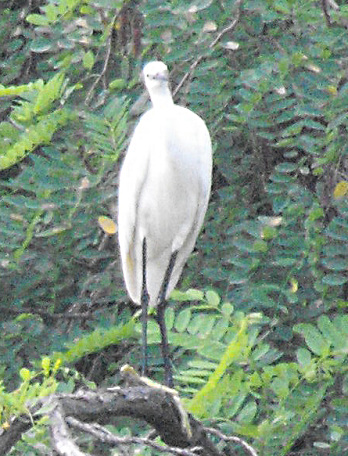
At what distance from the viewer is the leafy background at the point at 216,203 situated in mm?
3725

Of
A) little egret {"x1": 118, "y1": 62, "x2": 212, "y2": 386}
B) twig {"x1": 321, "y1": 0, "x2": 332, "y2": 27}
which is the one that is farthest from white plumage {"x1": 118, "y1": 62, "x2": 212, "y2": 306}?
twig {"x1": 321, "y1": 0, "x2": 332, "y2": 27}

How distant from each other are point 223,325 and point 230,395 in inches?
6.8

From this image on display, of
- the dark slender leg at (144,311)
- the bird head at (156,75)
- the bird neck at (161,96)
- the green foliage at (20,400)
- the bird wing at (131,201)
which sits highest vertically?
the green foliage at (20,400)

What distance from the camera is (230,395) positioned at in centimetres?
353

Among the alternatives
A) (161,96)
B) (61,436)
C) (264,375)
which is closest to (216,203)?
(161,96)

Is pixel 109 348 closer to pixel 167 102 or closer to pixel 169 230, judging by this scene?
pixel 169 230

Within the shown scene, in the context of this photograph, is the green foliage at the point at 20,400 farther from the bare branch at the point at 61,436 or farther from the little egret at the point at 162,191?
the little egret at the point at 162,191

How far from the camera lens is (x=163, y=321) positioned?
3.84m

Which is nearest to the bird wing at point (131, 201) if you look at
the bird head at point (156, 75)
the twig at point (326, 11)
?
the bird head at point (156, 75)

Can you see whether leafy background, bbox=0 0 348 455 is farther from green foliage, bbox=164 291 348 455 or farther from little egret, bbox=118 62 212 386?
little egret, bbox=118 62 212 386

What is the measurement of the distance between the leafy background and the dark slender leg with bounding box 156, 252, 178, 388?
8 cm

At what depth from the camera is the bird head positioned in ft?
12.3

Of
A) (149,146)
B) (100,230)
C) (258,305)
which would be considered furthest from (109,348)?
(149,146)

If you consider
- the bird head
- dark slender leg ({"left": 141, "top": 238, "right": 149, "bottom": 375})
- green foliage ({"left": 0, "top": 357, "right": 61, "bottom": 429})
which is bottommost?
dark slender leg ({"left": 141, "top": 238, "right": 149, "bottom": 375})
